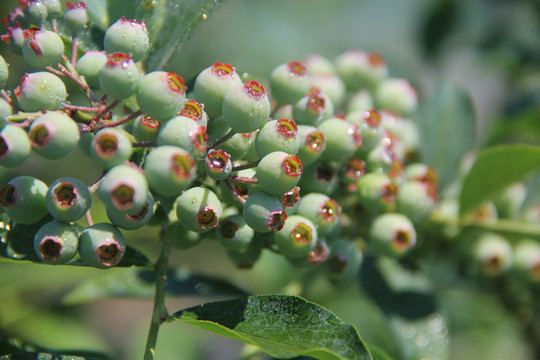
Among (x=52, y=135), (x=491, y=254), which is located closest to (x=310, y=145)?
(x=52, y=135)

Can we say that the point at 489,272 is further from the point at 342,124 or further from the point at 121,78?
the point at 121,78

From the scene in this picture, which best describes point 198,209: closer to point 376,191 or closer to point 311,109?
point 311,109

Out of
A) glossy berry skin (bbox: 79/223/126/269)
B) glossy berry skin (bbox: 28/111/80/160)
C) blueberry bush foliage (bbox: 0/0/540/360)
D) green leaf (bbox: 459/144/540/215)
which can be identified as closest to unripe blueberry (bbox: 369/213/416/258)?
blueberry bush foliage (bbox: 0/0/540/360)

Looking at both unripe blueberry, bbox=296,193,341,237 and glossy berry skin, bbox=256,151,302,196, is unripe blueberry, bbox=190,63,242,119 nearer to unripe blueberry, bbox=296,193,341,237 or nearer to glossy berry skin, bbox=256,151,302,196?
glossy berry skin, bbox=256,151,302,196

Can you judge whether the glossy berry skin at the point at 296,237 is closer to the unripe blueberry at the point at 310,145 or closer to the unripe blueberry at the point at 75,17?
the unripe blueberry at the point at 310,145

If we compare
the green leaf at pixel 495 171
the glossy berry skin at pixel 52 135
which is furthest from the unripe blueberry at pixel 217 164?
the green leaf at pixel 495 171

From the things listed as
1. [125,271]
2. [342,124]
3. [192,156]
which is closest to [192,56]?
[125,271]
